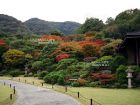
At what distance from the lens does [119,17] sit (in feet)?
257

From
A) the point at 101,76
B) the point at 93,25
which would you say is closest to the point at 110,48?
the point at 101,76

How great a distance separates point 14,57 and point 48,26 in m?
106

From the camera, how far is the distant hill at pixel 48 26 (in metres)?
164

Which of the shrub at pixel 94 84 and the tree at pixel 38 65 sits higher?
the tree at pixel 38 65

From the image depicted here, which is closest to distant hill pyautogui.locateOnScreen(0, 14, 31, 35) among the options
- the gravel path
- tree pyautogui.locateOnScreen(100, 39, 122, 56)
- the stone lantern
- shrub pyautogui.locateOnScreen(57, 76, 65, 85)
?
tree pyautogui.locateOnScreen(100, 39, 122, 56)

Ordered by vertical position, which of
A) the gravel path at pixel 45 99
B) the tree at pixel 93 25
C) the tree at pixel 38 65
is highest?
the tree at pixel 93 25

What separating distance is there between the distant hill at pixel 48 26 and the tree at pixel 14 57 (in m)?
86.7

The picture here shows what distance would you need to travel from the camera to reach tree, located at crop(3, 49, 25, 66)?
69.4 metres

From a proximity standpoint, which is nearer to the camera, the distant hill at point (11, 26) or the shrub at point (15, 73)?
the shrub at point (15, 73)

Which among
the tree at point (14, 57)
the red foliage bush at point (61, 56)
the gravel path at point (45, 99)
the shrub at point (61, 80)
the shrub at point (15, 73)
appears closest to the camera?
the gravel path at point (45, 99)

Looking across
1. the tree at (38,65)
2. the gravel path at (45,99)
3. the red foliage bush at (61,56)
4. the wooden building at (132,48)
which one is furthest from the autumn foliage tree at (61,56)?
the gravel path at (45,99)

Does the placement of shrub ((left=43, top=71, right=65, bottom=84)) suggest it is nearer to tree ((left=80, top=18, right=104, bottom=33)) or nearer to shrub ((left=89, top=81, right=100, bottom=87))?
shrub ((left=89, top=81, right=100, bottom=87))

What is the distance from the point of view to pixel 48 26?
574 ft

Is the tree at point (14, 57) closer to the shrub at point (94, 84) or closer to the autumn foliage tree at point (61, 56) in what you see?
the autumn foliage tree at point (61, 56)
